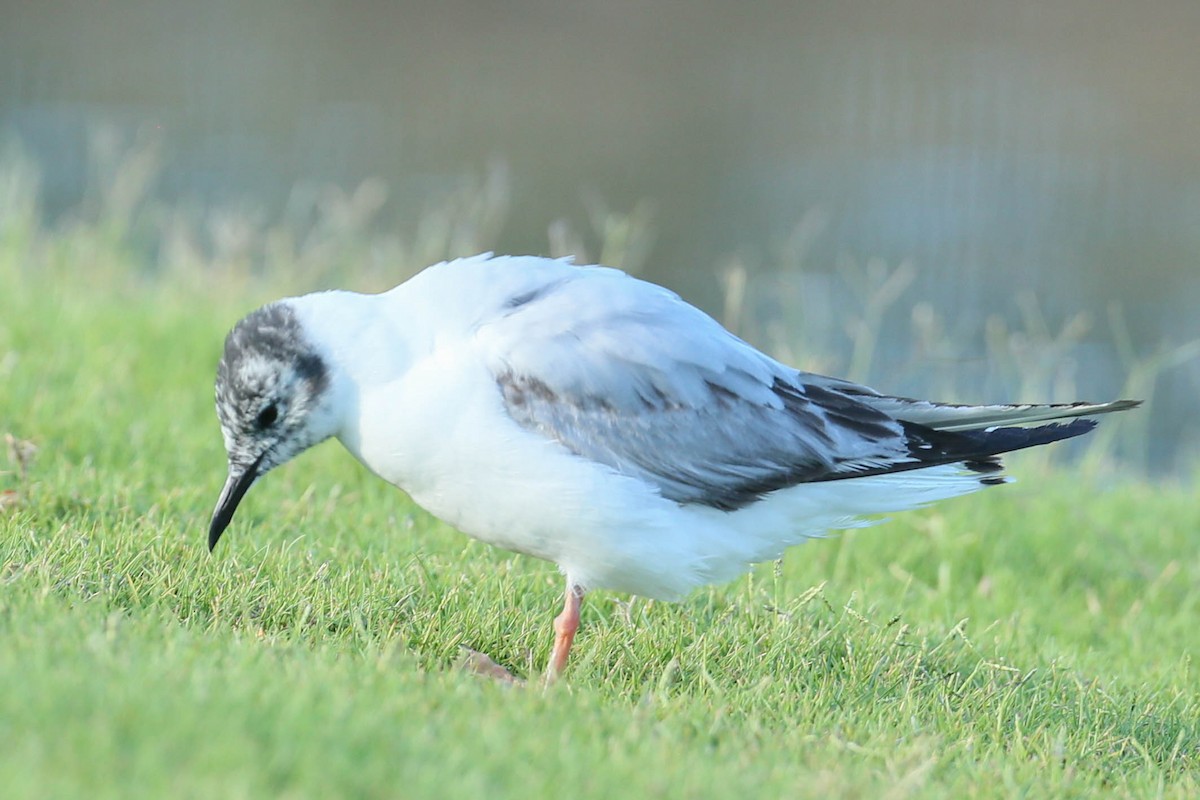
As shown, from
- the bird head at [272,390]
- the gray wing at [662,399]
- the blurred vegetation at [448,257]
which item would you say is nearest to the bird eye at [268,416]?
the bird head at [272,390]

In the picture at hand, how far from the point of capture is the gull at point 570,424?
437cm

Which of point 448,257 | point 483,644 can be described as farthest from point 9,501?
point 448,257

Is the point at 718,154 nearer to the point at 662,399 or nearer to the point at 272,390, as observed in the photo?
the point at 662,399

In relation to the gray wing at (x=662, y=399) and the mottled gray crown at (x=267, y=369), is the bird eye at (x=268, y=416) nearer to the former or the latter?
the mottled gray crown at (x=267, y=369)

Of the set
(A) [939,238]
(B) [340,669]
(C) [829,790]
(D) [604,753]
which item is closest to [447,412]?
(B) [340,669]

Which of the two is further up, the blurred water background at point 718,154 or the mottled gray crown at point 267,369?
the blurred water background at point 718,154

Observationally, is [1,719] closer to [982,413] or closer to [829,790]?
[829,790]

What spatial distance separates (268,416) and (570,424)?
92 centimetres

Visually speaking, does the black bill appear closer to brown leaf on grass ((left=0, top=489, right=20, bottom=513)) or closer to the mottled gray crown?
the mottled gray crown

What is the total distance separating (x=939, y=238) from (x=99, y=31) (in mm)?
10655

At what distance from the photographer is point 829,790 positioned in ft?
11.3

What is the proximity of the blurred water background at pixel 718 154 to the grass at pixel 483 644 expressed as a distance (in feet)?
7.44

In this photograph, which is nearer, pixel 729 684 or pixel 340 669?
pixel 340 669

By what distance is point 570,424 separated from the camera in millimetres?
4438
